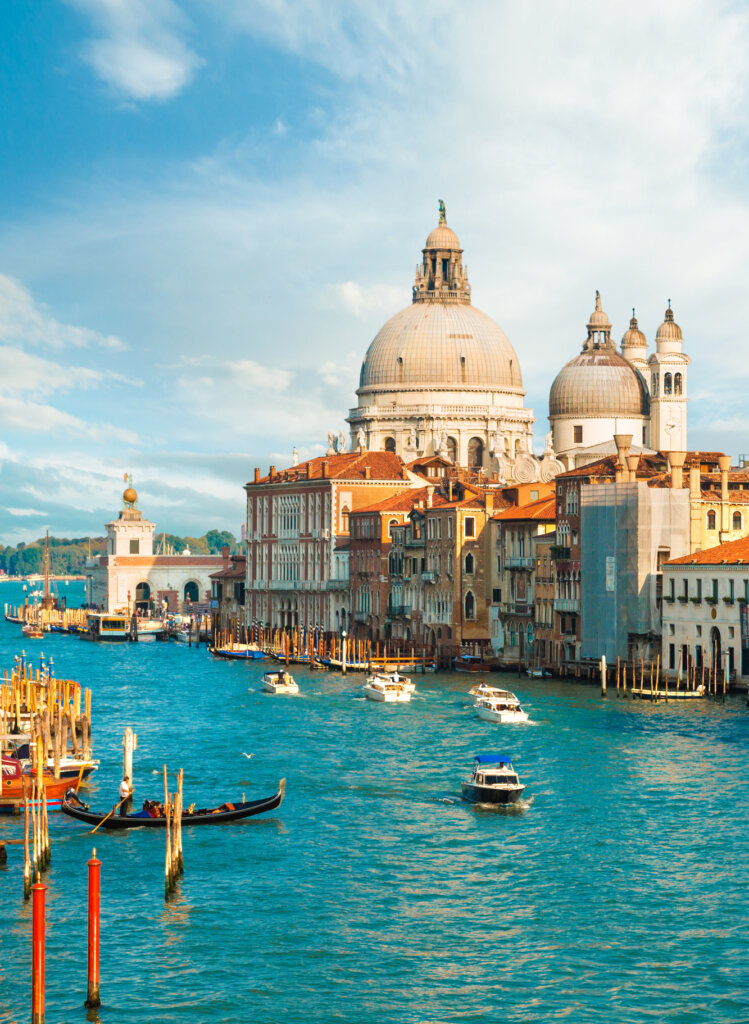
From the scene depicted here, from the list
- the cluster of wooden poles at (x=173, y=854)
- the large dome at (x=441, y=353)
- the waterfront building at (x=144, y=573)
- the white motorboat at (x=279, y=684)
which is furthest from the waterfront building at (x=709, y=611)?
the waterfront building at (x=144, y=573)

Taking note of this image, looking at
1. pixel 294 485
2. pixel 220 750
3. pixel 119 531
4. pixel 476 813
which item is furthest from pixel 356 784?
pixel 119 531

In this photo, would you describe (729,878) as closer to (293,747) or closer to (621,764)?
(621,764)

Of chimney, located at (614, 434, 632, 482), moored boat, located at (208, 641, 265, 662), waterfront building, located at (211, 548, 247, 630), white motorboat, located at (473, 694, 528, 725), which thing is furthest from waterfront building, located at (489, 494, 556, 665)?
waterfront building, located at (211, 548, 247, 630)

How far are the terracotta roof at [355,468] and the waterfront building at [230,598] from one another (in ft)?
32.1

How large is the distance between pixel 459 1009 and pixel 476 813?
1368 cm

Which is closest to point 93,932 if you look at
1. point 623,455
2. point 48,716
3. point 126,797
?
point 126,797

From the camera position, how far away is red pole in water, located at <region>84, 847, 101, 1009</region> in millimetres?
24578

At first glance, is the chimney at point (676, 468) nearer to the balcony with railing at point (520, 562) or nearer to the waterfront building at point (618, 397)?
the balcony with railing at point (520, 562)

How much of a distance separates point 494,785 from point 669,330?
6494 cm

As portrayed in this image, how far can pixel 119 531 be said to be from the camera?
140125mm

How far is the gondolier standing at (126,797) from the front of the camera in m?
37.1

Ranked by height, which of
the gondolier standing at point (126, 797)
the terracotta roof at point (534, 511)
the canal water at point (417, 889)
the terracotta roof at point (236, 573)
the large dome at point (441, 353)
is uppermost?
the large dome at point (441, 353)

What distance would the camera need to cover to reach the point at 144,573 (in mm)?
139125

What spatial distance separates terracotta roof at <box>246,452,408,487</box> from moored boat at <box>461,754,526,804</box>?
187 ft
